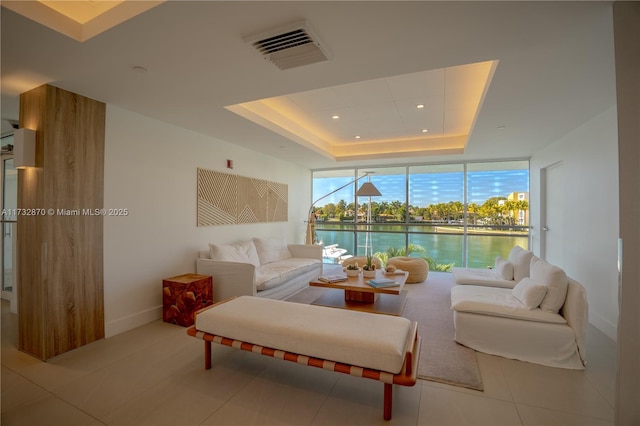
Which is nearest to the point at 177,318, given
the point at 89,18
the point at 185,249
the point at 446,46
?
the point at 185,249

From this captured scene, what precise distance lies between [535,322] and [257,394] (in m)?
2.48

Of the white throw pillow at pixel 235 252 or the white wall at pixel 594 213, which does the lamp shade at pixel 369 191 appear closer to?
the white throw pillow at pixel 235 252

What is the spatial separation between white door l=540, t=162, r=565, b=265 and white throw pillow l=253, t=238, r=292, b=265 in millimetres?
4492

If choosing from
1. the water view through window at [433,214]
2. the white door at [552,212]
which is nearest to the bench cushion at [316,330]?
the white door at [552,212]

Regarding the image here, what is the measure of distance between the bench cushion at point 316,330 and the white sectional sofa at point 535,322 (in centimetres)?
103

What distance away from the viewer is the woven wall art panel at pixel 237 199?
437 centimetres

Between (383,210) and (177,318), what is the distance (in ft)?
16.8

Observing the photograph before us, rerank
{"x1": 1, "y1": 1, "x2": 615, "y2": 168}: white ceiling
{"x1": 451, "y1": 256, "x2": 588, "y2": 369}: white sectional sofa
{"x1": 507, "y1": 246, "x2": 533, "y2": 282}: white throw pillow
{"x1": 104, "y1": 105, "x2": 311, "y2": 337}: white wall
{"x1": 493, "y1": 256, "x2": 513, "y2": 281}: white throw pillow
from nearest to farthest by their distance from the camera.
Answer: {"x1": 1, "y1": 1, "x2": 615, "y2": 168}: white ceiling
{"x1": 451, "y1": 256, "x2": 588, "y2": 369}: white sectional sofa
{"x1": 104, "y1": 105, "x2": 311, "y2": 337}: white wall
{"x1": 507, "y1": 246, "x2": 533, "y2": 282}: white throw pillow
{"x1": 493, "y1": 256, "x2": 513, "y2": 281}: white throw pillow

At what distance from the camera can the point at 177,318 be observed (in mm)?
3418

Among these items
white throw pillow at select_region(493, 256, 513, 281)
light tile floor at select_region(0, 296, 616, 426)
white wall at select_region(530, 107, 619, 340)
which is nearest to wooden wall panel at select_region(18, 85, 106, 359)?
light tile floor at select_region(0, 296, 616, 426)

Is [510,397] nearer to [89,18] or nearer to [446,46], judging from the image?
[446,46]

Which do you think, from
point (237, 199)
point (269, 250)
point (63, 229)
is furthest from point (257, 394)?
point (237, 199)

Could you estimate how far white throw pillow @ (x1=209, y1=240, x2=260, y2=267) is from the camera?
4.04 meters

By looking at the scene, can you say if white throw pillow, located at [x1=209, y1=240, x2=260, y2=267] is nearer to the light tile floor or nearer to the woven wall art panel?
the woven wall art panel
